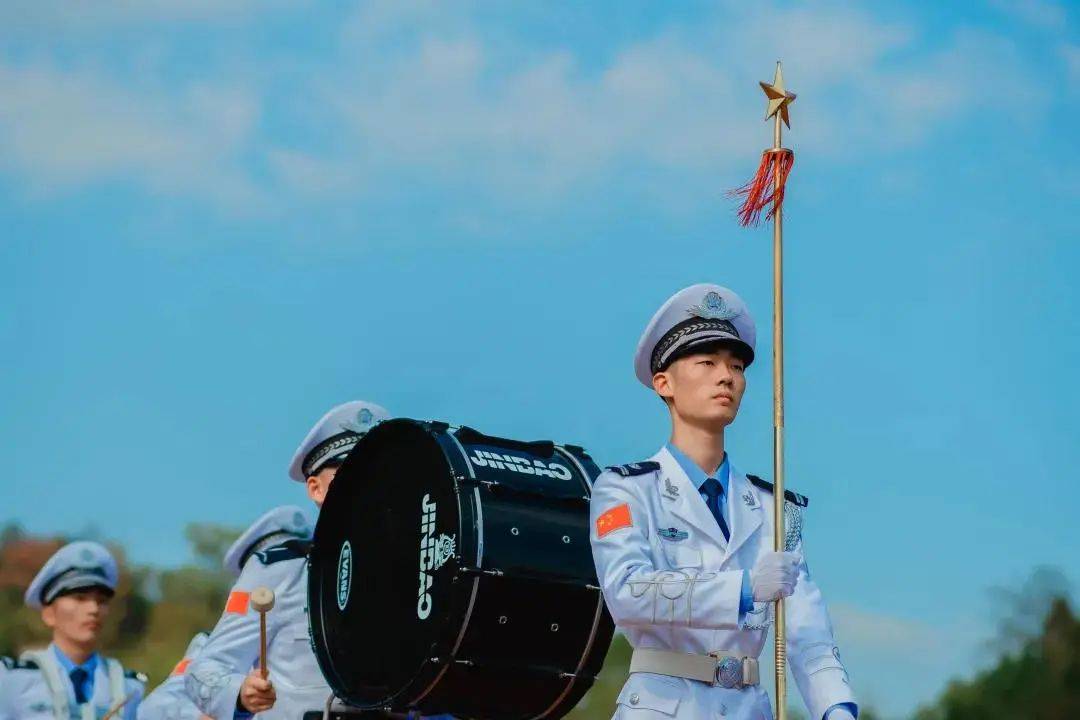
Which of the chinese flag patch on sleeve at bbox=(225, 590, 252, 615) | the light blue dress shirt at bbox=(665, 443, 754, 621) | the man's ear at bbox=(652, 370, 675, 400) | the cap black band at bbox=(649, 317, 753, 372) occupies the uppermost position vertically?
the cap black band at bbox=(649, 317, 753, 372)

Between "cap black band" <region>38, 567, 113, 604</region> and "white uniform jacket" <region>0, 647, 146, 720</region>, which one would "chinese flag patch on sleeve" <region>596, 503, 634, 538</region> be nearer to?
"white uniform jacket" <region>0, 647, 146, 720</region>

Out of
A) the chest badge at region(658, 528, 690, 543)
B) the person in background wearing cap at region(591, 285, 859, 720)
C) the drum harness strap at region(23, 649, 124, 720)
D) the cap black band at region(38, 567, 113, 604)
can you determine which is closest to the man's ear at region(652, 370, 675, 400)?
the person in background wearing cap at region(591, 285, 859, 720)

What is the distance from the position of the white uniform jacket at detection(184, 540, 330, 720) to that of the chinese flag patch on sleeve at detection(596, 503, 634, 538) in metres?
2.63

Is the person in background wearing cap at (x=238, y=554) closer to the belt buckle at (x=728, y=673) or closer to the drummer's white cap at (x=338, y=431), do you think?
the drummer's white cap at (x=338, y=431)

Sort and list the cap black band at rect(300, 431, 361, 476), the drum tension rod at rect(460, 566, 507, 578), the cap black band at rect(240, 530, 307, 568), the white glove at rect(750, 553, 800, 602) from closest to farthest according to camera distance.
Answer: the white glove at rect(750, 553, 800, 602), the drum tension rod at rect(460, 566, 507, 578), the cap black band at rect(300, 431, 361, 476), the cap black band at rect(240, 530, 307, 568)

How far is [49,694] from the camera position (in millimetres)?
11359

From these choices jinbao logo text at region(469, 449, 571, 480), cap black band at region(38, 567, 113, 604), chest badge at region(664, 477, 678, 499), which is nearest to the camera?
chest badge at region(664, 477, 678, 499)

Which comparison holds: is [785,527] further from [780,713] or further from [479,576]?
[479,576]

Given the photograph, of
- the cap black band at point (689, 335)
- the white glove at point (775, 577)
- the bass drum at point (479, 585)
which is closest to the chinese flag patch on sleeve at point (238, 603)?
the bass drum at point (479, 585)

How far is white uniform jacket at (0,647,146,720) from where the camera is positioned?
1133cm

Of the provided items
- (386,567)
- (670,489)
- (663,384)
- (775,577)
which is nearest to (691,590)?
(775,577)

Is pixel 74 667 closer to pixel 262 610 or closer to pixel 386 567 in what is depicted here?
pixel 262 610

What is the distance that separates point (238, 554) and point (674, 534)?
5000 mm

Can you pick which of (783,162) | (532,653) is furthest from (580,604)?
(783,162)
